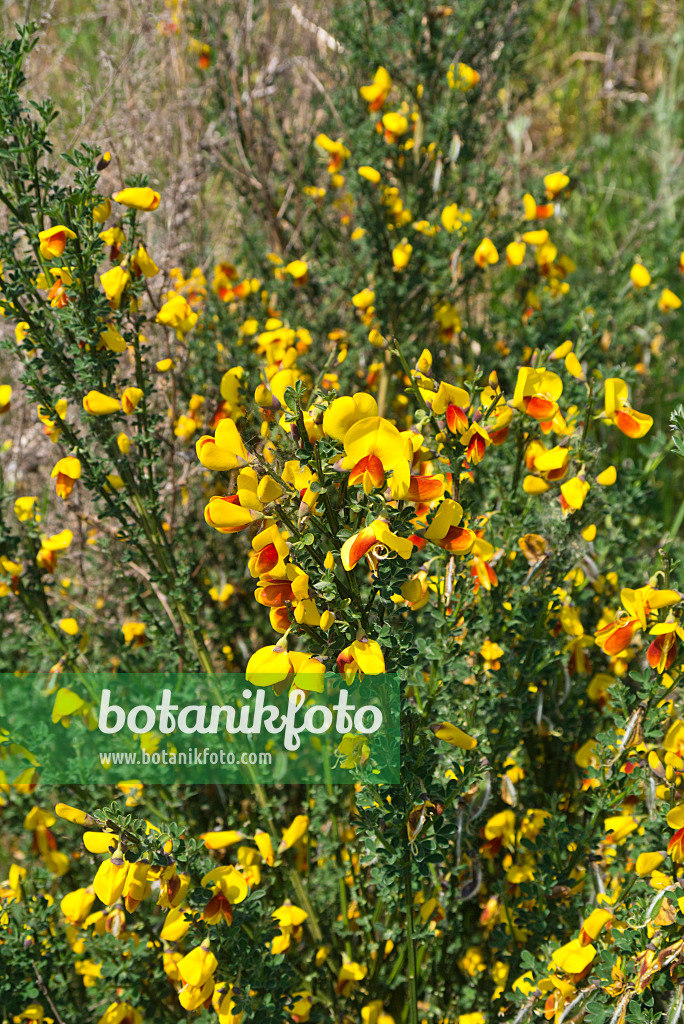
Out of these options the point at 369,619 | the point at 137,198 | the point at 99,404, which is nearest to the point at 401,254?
the point at 137,198

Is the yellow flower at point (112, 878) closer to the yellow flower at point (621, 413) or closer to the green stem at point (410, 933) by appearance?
the green stem at point (410, 933)

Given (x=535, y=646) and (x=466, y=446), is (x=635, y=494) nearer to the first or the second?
(x=535, y=646)

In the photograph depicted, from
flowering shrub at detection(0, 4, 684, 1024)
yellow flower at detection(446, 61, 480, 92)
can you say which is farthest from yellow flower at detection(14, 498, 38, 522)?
yellow flower at detection(446, 61, 480, 92)

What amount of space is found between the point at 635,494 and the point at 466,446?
0.74 meters

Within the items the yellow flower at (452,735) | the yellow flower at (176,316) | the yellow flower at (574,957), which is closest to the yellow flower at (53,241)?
the yellow flower at (176,316)

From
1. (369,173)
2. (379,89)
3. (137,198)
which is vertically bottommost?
(137,198)

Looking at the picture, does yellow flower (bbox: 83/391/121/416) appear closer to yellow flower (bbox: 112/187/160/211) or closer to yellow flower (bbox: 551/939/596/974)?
yellow flower (bbox: 112/187/160/211)

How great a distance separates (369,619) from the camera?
951 mm

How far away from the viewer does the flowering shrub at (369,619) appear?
886mm

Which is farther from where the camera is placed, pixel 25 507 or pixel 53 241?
pixel 25 507

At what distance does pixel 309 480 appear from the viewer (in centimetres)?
81

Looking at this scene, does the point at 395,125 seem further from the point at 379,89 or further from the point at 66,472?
the point at 66,472

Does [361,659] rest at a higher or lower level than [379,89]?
lower

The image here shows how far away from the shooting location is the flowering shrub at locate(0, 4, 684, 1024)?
2.91 feet
